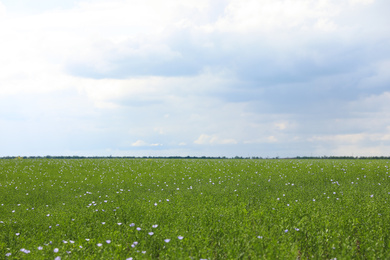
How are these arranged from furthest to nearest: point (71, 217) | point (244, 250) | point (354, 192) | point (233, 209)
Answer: point (354, 192)
point (71, 217)
point (233, 209)
point (244, 250)

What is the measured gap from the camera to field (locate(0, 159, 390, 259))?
22.3 feet

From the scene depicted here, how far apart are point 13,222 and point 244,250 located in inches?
342

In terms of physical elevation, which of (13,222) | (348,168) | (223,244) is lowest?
(13,222)

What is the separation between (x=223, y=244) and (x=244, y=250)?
2.20 feet

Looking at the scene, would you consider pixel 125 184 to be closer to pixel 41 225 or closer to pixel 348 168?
pixel 41 225

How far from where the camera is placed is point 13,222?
35.7 ft

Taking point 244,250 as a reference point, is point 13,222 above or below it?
below

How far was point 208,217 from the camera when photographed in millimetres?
9234

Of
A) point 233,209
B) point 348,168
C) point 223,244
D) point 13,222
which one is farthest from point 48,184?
point 348,168

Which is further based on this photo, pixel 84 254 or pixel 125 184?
pixel 125 184

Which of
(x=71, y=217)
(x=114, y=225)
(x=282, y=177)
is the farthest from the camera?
Result: (x=282, y=177)

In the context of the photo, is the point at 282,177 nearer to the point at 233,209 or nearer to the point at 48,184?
the point at 233,209

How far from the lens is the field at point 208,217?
6805mm

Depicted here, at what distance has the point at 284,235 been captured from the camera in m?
7.38
